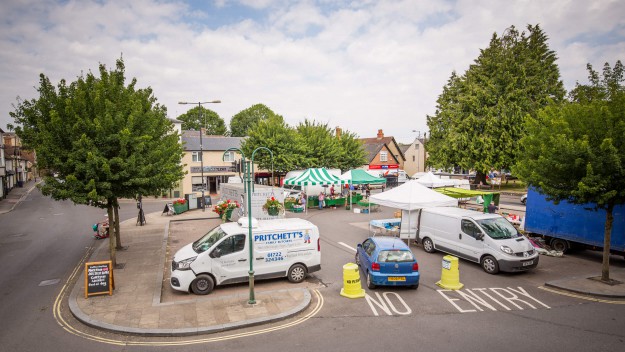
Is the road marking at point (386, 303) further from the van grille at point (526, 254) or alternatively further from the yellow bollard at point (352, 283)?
the van grille at point (526, 254)

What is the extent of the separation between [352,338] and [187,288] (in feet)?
17.8

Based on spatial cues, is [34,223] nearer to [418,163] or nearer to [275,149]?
[275,149]

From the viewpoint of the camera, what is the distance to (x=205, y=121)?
8181 centimetres

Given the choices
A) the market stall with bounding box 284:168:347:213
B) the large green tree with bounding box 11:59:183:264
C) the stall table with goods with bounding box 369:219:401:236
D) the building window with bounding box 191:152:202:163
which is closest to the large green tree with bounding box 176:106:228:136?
the building window with bounding box 191:152:202:163

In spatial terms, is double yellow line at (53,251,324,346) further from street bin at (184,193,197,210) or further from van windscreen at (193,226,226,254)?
street bin at (184,193,197,210)

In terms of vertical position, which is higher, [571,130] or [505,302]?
[571,130]

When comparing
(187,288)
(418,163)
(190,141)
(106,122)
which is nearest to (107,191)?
(106,122)

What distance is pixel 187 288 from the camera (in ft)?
34.9

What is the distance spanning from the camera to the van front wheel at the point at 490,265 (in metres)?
12.3

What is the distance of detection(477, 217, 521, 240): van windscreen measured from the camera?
41.5 feet

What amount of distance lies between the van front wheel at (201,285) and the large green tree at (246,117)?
225ft

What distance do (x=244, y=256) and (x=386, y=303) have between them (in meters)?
4.55

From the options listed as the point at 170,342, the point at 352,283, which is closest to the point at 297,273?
the point at 352,283

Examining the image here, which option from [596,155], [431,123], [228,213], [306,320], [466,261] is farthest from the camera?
[431,123]
